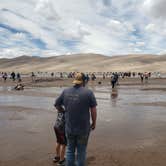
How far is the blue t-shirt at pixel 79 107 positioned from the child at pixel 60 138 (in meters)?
0.94

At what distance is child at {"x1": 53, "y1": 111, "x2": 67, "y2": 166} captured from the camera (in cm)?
688

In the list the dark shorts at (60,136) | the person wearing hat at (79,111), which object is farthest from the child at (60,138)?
the person wearing hat at (79,111)

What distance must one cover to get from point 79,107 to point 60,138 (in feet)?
5.56

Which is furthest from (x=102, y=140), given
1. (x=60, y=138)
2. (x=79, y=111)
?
(x=79, y=111)

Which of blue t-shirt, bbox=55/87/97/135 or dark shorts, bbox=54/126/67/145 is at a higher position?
blue t-shirt, bbox=55/87/97/135

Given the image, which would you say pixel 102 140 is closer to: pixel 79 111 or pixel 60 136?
pixel 60 136

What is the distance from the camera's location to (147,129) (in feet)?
35.6

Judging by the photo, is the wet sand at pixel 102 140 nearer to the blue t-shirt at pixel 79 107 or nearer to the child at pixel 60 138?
the child at pixel 60 138

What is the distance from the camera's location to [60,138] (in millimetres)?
7129

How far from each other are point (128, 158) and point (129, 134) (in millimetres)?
2562

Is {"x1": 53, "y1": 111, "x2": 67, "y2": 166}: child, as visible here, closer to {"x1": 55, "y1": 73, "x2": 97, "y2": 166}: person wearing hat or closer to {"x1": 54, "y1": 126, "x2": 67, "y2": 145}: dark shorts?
{"x1": 54, "y1": 126, "x2": 67, "y2": 145}: dark shorts

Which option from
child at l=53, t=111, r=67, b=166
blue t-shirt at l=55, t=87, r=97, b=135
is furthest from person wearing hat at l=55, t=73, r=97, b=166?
child at l=53, t=111, r=67, b=166

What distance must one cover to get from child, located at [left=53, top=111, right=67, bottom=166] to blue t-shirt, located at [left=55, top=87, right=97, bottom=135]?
94 centimetres

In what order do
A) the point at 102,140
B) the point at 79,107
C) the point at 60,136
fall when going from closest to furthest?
the point at 79,107, the point at 60,136, the point at 102,140
